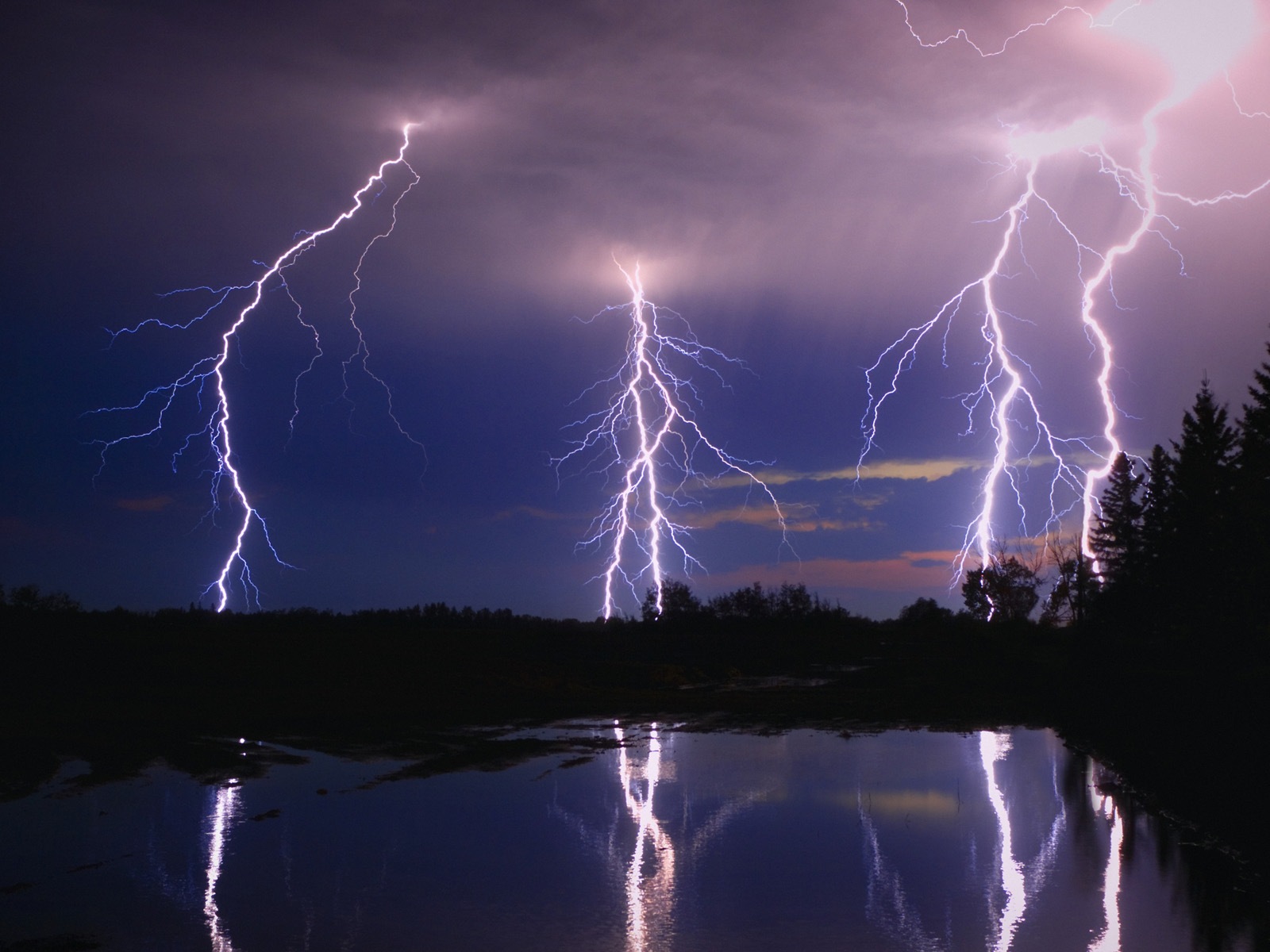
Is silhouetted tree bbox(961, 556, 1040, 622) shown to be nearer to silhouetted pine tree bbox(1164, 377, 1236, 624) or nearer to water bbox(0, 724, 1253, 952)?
silhouetted pine tree bbox(1164, 377, 1236, 624)

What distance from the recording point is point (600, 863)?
700cm

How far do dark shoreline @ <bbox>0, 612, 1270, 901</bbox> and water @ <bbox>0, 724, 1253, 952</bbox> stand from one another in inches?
39.0

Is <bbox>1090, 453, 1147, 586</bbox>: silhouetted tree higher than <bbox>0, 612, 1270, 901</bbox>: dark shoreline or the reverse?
higher

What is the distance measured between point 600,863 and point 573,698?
13922 millimetres

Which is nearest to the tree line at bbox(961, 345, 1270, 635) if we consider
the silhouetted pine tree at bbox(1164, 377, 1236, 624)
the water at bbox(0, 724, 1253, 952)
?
the silhouetted pine tree at bbox(1164, 377, 1236, 624)

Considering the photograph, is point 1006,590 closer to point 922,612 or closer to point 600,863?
point 922,612

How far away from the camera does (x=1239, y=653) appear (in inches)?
766

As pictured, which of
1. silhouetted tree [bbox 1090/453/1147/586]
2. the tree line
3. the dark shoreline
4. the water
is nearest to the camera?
the water

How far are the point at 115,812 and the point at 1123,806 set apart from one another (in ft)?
32.1

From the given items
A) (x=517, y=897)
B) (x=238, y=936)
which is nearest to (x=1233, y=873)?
(x=517, y=897)

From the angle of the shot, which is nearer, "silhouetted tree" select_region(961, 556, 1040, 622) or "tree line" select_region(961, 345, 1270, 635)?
"tree line" select_region(961, 345, 1270, 635)

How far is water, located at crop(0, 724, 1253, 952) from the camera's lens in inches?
218

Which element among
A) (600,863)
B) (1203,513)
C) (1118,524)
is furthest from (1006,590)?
(600,863)

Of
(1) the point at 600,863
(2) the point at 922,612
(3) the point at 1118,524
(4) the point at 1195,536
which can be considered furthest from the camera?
(2) the point at 922,612
